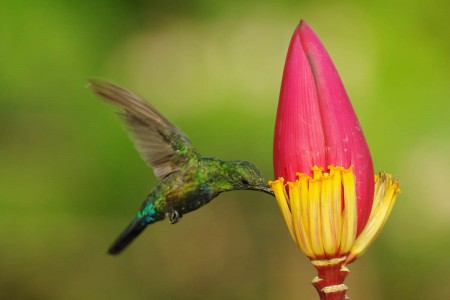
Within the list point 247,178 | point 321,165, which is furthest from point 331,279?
point 247,178

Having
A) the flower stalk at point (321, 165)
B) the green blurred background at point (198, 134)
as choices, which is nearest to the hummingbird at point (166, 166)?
the flower stalk at point (321, 165)

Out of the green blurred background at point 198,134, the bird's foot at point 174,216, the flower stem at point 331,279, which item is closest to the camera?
the flower stem at point 331,279

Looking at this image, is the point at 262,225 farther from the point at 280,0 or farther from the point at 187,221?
the point at 280,0

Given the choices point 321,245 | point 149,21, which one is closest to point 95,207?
point 149,21

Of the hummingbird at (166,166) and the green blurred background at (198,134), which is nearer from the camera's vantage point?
the hummingbird at (166,166)

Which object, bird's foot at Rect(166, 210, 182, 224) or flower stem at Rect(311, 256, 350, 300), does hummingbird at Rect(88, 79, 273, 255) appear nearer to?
bird's foot at Rect(166, 210, 182, 224)

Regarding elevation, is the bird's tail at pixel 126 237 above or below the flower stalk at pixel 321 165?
below

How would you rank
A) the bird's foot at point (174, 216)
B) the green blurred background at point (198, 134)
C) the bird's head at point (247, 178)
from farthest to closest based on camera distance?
1. the green blurred background at point (198, 134)
2. the bird's foot at point (174, 216)
3. the bird's head at point (247, 178)

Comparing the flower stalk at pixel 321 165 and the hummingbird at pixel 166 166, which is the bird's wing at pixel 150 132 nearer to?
the hummingbird at pixel 166 166
